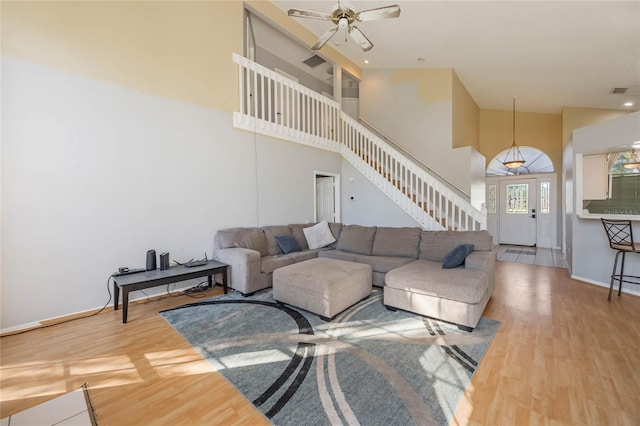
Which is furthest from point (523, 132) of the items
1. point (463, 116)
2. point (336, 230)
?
point (336, 230)

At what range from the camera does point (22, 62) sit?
2738 mm

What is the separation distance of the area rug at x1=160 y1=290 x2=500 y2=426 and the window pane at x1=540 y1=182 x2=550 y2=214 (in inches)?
261

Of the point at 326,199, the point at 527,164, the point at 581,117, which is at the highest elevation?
the point at 581,117

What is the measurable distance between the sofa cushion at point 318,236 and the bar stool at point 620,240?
3.91 m

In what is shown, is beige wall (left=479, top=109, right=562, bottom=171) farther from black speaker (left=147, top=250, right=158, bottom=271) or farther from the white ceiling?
black speaker (left=147, top=250, right=158, bottom=271)

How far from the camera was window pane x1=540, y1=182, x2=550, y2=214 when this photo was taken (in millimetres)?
7587

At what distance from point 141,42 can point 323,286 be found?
3832mm

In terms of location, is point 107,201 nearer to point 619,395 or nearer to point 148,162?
point 148,162

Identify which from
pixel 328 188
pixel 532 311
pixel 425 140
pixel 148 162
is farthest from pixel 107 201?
pixel 425 140

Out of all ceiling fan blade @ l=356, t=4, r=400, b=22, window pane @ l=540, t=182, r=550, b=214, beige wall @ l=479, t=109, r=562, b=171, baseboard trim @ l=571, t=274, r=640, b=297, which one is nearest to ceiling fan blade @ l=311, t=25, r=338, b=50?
ceiling fan blade @ l=356, t=4, r=400, b=22

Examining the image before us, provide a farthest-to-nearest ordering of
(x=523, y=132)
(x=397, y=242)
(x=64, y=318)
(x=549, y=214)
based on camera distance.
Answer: (x=523, y=132) → (x=549, y=214) → (x=397, y=242) → (x=64, y=318)

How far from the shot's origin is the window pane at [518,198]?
25.9ft

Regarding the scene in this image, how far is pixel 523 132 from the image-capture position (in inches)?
310

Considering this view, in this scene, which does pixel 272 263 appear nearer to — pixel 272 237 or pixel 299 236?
pixel 272 237
